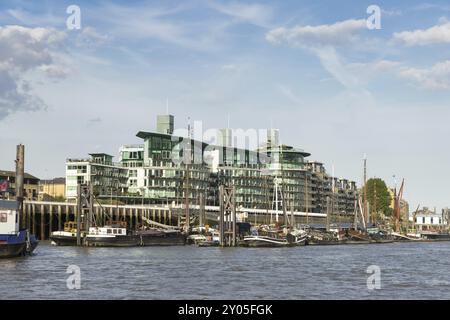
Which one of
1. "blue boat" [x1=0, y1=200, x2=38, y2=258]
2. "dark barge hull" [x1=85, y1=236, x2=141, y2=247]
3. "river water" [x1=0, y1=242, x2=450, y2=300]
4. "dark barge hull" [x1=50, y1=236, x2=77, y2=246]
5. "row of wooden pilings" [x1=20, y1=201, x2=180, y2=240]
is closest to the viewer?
"river water" [x1=0, y1=242, x2=450, y2=300]

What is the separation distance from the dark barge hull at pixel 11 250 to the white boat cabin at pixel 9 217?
1328 millimetres

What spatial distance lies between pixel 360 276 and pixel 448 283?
25.4 ft

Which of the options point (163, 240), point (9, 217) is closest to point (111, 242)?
point (163, 240)

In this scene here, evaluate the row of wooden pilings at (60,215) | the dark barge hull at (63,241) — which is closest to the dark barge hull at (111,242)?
the dark barge hull at (63,241)

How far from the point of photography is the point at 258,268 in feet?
231

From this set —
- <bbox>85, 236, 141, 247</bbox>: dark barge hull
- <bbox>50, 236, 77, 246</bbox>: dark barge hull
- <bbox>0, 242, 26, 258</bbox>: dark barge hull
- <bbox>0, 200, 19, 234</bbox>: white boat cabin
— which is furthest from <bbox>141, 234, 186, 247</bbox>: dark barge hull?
<bbox>0, 200, 19, 234</bbox>: white boat cabin

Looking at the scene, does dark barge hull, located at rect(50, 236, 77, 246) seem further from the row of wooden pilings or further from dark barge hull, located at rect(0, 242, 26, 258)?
dark barge hull, located at rect(0, 242, 26, 258)

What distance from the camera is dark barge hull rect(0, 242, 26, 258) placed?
76188 millimetres

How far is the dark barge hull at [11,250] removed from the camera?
76.2 metres

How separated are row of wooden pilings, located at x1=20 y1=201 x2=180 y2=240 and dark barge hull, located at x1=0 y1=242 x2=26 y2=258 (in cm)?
5832
